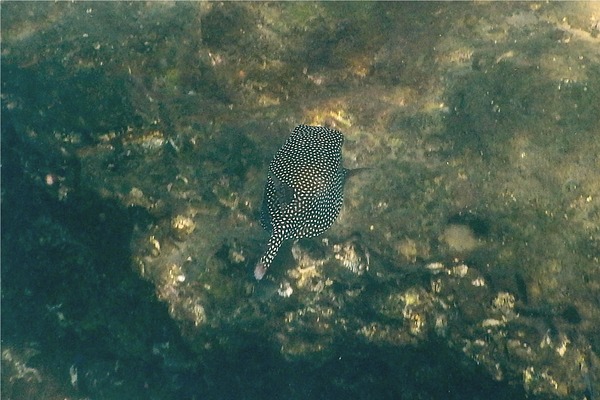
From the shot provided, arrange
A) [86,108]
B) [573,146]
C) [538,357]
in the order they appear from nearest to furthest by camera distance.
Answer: [538,357], [573,146], [86,108]

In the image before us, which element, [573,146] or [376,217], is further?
[376,217]

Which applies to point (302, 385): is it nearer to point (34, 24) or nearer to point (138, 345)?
point (138, 345)

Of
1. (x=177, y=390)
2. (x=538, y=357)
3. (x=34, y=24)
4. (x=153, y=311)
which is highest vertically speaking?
(x=34, y=24)

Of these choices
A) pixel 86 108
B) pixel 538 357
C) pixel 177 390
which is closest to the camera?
pixel 538 357

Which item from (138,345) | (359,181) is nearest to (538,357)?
(359,181)

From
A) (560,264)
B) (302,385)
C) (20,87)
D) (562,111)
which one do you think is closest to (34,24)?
(20,87)

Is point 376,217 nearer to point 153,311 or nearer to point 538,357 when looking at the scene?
point 538,357

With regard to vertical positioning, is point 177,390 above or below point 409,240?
below
